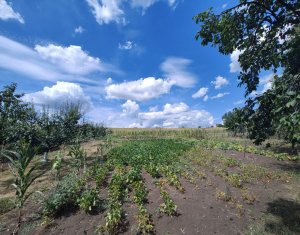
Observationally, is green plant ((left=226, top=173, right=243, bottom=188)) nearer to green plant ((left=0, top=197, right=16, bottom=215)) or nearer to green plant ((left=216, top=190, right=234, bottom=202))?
green plant ((left=216, top=190, right=234, bottom=202))

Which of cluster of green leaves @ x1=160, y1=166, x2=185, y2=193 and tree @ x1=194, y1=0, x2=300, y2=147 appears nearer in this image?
tree @ x1=194, y1=0, x2=300, y2=147

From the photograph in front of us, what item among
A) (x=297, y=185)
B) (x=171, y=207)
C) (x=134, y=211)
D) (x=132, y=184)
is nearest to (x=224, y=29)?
(x=171, y=207)

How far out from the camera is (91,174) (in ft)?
29.7

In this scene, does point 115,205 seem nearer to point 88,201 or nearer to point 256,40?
point 88,201

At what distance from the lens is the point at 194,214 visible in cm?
599

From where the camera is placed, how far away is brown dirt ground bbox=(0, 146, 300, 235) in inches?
207

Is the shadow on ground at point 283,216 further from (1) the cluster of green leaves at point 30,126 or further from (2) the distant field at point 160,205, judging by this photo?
(1) the cluster of green leaves at point 30,126

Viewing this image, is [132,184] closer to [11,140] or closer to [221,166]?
[221,166]

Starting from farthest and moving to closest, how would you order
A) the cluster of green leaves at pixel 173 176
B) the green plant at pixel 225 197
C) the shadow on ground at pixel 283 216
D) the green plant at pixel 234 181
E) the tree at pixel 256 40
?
the green plant at pixel 234 181 → the cluster of green leaves at pixel 173 176 → the green plant at pixel 225 197 → the shadow on ground at pixel 283 216 → the tree at pixel 256 40

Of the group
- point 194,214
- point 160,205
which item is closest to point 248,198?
point 194,214

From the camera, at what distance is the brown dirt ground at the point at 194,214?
5270 millimetres

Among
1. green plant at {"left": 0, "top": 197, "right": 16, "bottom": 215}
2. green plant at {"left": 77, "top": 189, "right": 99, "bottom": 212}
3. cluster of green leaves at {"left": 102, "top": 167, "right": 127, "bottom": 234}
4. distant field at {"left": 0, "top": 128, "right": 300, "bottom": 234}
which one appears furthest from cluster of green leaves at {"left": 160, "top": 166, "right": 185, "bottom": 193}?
green plant at {"left": 0, "top": 197, "right": 16, "bottom": 215}

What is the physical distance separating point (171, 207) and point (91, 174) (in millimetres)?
4368

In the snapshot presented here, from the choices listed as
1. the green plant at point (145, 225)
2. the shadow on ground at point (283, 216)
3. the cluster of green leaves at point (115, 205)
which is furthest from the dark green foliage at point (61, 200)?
the shadow on ground at point (283, 216)
